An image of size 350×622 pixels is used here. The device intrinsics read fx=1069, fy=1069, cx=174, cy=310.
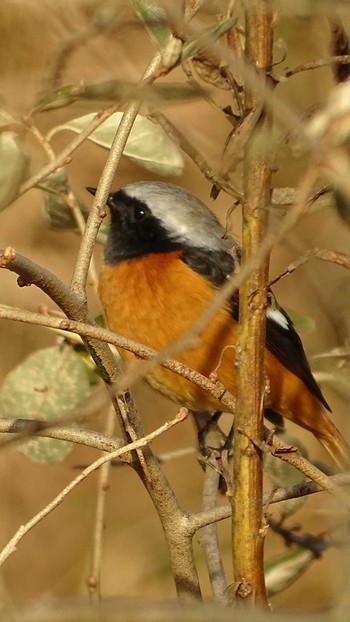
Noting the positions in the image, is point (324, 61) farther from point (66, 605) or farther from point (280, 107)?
point (66, 605)

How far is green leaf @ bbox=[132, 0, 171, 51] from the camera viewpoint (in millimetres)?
2205

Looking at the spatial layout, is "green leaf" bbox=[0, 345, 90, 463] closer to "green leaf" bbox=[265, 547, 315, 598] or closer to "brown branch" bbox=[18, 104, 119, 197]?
"green leaf" bbox=[265, 547, 315, 598]

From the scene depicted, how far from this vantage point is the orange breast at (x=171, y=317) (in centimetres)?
383

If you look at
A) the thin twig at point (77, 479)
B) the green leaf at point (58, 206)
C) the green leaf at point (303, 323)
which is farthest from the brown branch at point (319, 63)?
the green leaf at point (303, 323)

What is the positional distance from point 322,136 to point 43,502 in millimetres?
4674

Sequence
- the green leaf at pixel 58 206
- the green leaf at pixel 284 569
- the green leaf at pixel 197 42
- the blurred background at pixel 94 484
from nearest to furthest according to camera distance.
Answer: the green leaf at pixel 197 42 → the green leaf at pixel 284 569 → the green leaf at pixel 58 206 → the blurred background at pixel 94 484

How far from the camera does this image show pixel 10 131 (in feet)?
9.29

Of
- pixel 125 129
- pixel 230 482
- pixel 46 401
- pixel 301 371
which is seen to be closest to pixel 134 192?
pixel 301 371

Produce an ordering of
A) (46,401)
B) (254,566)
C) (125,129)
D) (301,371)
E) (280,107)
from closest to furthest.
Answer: (280,107) → (254,566) → (125,129) → (46,401) → (301,371)

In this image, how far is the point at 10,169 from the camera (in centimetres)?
239

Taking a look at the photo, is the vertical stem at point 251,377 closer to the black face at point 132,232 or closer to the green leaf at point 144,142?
the green leaf at point 144,142

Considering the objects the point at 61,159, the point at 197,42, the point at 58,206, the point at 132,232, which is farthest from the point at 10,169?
the point at 132,232

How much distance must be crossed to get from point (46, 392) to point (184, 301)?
2.46ft

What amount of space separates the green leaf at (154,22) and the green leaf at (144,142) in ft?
2.76
